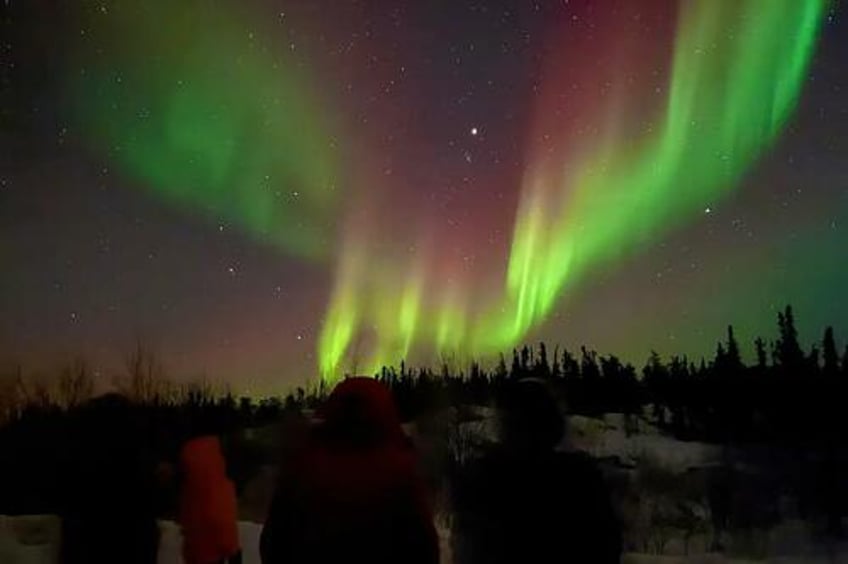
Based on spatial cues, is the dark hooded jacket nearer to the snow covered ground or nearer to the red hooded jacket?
the red hooded jacket

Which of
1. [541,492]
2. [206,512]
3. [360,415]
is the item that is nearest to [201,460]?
[206,512]

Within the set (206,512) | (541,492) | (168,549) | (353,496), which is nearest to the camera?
(541,492)

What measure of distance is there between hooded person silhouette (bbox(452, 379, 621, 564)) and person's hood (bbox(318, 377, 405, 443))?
335 mm

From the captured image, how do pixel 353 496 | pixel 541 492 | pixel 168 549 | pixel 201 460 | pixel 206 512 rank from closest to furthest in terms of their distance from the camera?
1. pixel 541 492
2. pixel 353 496
3. pixel 206 512
4. pixel 201 460
5. pixel 168 549

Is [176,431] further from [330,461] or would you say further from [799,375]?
[330,461]

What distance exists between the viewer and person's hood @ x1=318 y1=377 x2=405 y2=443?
2881mm

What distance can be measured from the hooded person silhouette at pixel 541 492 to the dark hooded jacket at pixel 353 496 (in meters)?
0.26

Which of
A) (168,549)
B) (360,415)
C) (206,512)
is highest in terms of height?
(360,415)

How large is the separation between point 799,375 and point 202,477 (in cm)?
593

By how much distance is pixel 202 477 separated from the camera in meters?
5.47

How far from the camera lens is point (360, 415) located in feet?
9.45

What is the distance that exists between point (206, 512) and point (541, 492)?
3.07m

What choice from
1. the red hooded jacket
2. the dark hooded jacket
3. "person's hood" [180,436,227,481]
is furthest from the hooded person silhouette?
"person's hood" [180,436,227,481]

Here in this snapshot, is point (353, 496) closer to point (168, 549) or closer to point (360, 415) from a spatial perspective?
point (360, 415)
